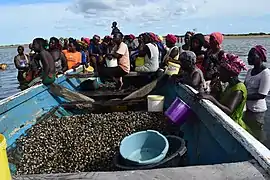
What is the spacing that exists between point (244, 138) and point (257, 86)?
193 cm

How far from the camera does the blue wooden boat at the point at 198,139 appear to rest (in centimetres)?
171

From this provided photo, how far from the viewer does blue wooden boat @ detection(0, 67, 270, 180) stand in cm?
171

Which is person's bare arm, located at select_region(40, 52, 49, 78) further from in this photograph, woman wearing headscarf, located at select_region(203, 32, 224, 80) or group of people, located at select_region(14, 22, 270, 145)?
woman wearing headscarf, located at select_region(203, 32, 224, 80)

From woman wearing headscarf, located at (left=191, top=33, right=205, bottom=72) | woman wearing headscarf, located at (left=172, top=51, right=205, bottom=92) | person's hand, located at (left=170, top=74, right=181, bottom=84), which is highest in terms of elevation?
woman wearing headscarf, located at (left=191, top=33, right=205, bottom=72)

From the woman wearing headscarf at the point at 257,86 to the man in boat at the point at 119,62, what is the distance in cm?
350

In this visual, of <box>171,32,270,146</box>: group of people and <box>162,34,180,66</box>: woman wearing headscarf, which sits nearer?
<box>171,32,270,146</box>: group of people

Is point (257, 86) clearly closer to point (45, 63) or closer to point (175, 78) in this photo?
point (175, 78)

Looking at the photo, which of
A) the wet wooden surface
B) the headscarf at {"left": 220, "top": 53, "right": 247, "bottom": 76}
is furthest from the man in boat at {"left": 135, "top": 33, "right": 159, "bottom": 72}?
the wet wooden surface

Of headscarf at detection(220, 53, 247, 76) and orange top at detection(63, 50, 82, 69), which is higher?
headscarf at detection(220, 53, 247, 76)

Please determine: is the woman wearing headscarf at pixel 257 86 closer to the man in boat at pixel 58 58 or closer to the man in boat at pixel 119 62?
the man in boat at pixel 119 62

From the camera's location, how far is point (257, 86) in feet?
13.2

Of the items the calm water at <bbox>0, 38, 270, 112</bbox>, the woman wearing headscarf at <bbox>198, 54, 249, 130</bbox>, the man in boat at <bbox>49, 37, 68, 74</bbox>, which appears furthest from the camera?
the calm water at <bbox>0, 38, 270, 112</bbox>

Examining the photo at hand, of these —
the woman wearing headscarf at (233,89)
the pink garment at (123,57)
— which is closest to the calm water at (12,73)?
the pink garment at (123,57)

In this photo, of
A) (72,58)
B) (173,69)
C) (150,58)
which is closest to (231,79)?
(173,69)
